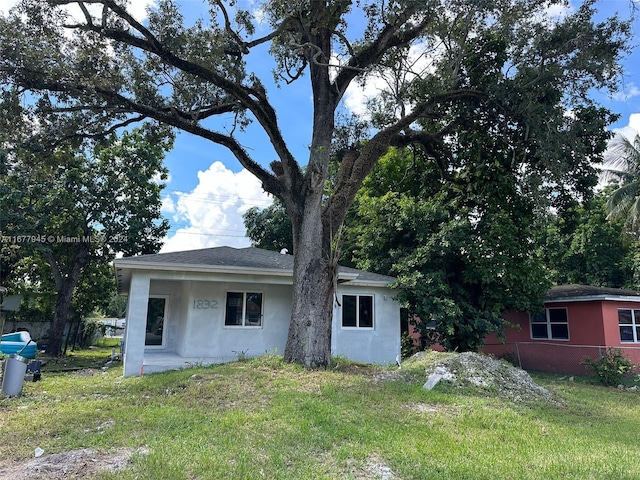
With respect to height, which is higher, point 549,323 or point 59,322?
point 549,323

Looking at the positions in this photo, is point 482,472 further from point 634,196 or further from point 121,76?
point 634,196

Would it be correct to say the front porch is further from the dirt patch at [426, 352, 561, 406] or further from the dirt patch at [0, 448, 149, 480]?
the dirt patch at [426, 352, 561, 406]

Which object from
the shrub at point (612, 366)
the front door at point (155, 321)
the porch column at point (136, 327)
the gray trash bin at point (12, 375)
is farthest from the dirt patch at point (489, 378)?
the front door at point (155, 321)

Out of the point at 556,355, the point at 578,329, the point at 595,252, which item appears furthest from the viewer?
the point at 595,252

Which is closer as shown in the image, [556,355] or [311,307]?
[311,307]

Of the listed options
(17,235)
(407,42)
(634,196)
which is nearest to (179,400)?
(407,42)

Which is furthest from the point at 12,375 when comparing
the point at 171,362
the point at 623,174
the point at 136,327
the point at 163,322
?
the point at 623,174

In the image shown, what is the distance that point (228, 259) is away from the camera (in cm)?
1331

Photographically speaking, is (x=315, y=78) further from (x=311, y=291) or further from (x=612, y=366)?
(x=612, y=366)

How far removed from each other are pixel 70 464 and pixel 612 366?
14.1m

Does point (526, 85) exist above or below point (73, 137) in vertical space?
above

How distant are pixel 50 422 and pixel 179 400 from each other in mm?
1948

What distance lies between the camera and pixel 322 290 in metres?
10.9

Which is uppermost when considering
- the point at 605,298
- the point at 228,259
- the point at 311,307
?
the point at 228,259
